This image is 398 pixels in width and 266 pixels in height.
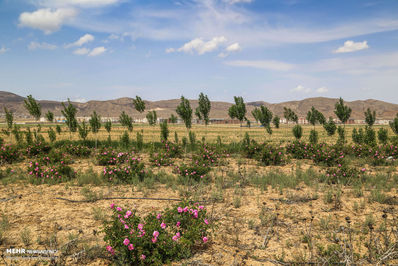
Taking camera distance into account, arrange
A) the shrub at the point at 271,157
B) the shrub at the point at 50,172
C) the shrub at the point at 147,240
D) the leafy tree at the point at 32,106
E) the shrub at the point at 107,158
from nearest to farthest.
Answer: the shrub at the point at 147,240 < the shrub at the point at 50,172 < the shrub at the point at 107,158 < the shrub at the point at 271,157 < the leafy tree at the point at 32,106

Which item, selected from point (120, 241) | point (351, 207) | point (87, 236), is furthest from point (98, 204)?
point (351, 207)

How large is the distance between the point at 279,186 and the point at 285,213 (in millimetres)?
2099

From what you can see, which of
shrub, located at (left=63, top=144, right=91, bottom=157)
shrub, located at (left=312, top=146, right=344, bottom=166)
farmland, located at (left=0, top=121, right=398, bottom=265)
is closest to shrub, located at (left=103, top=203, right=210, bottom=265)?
farmland, located at (left=0, top=121, right=398, bottom=265)

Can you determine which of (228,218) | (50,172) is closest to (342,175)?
(228,218)

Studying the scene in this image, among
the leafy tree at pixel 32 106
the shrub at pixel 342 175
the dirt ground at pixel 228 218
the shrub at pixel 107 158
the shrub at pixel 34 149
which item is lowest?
the dirt ground at pixel 228 218

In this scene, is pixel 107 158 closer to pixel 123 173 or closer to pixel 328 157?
pixel 123 173

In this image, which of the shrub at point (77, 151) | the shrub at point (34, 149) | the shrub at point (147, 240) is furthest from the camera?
the shrub at point (77, 151)

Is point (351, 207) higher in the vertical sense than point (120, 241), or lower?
lower

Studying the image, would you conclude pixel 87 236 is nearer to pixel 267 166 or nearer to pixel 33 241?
pixel 33 241

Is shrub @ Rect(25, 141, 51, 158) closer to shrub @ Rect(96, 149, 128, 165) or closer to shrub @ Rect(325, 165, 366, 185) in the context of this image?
shrub @ Rect(96, 149, 128, 165)

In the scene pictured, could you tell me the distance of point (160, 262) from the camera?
3.25 meters

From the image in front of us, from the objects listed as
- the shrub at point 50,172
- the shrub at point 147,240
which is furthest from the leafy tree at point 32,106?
the shrub at point 147,240

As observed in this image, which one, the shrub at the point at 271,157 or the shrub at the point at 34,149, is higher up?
the shrub at the point at 34,149

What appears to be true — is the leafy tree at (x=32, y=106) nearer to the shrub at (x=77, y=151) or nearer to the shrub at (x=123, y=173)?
the shrub at (x=77, y=151)
